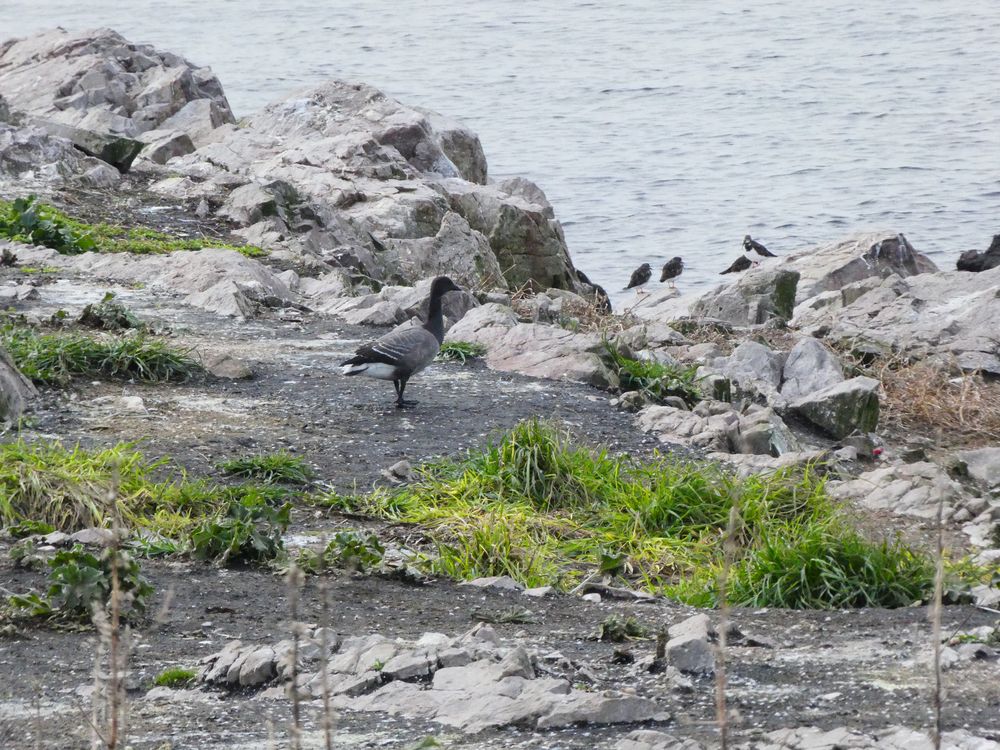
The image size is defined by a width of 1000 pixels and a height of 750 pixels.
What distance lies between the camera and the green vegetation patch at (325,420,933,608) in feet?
21.5

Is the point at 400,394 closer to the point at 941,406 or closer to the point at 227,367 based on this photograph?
the point at 227,367

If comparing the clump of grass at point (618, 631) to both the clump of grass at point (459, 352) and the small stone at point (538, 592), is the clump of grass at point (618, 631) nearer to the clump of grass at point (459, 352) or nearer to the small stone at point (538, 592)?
the small stone at point (538, 592)

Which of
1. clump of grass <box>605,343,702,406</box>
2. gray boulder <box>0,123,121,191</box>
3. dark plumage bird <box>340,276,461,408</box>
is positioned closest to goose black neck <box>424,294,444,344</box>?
dark plumage bird <box>340,276,461,408</box>

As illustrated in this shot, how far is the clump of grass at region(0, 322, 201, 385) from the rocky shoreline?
0.19 meters

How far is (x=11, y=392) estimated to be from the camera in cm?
848

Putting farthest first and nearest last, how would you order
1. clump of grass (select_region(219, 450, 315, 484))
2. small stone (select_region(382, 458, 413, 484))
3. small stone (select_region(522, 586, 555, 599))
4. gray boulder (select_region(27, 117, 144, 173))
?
1. gray boulder (select_region(27, 117, 144, 173))
2. small stone (select_region(382, 458, 413, 484))
3. clump of grass (select_region(219, 450, 315, 484))
4. small stone (select_region(522, 586, 555, 599))

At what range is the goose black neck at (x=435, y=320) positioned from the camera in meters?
9.59

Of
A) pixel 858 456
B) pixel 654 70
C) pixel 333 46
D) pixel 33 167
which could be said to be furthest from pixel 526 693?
pixel 333 46

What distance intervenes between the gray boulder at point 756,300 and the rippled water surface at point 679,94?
6.46 metres

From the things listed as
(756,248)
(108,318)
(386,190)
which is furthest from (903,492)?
(756,248)

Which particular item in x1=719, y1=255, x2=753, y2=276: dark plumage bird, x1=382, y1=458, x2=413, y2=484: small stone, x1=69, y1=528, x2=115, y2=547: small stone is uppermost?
x1=69, y1=528, x2=115, y2=547: small stone

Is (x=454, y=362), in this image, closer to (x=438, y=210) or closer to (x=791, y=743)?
(x=438, y=210)

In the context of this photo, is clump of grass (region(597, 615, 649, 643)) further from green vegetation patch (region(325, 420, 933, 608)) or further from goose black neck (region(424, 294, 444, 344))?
goose black neck (region(424, 294, 444, 344))

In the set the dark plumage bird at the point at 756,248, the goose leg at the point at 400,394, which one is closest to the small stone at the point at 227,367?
the goose leg at the point at 400,394
